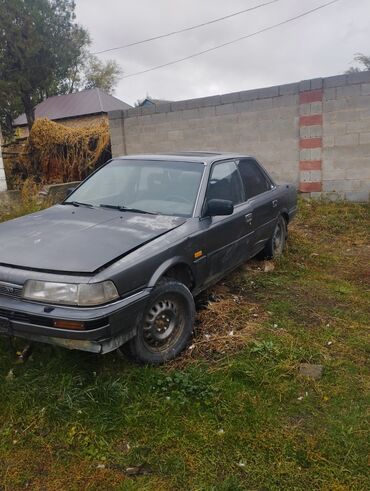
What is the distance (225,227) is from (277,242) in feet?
6.54

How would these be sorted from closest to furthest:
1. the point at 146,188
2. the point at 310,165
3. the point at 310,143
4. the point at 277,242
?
the point at 146,188 → the point at 277,242 → the point at 310,143 → the point at 310,165

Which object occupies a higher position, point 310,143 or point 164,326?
point 310,143

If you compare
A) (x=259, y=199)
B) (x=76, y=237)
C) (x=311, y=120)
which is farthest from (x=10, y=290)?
(x=311, y=120)

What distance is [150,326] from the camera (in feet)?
9.95

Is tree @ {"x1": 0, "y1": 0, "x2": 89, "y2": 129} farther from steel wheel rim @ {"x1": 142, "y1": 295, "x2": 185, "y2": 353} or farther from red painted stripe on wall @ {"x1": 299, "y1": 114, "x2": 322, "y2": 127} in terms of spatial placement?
steel wheel rim @ {"x1": 142, "y1": 295, "x2": 185, "y2": 353}

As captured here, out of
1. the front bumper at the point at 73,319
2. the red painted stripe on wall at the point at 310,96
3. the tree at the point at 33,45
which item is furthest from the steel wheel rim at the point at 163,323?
the tree at the point at 33,45

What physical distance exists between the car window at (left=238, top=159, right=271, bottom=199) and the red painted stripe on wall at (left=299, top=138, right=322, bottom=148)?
3.91 metres

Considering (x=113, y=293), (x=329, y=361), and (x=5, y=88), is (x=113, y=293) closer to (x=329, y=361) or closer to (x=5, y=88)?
(x=329, y=361)

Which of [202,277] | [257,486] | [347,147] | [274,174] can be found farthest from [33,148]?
[257,486]

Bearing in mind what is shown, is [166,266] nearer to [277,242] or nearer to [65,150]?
[277,242]

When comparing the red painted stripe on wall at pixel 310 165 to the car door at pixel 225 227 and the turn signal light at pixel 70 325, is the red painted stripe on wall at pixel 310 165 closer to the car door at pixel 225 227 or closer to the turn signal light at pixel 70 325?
the car door at pixel 225 227

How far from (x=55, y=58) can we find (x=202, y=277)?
2345 cm

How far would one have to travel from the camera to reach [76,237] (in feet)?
9.99

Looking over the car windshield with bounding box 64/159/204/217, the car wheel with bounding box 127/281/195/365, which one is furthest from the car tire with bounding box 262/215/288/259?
the car wheel with bounding box 127/281/195/365
